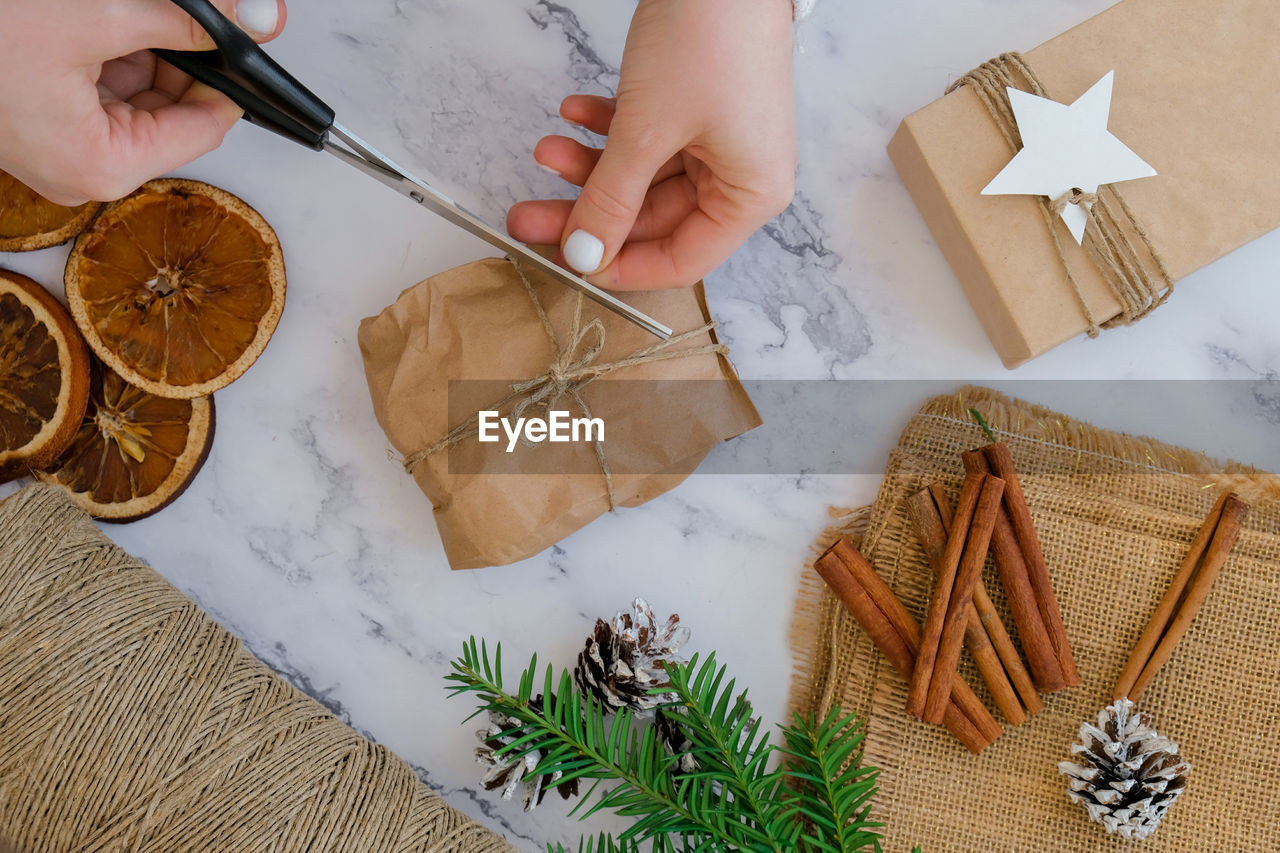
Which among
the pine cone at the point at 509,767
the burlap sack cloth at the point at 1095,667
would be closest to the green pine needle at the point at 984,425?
the burlap sack cloth at the point at 1095,667

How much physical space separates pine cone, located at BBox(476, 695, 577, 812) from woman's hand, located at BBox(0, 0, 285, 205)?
762mm

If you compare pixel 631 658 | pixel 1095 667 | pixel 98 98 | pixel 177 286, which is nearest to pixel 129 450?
pixel 177 286

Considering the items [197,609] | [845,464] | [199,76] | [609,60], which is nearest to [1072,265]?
[845,464]

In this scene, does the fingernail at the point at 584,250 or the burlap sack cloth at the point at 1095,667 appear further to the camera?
the burlap sack cloth at the point at 1095,667

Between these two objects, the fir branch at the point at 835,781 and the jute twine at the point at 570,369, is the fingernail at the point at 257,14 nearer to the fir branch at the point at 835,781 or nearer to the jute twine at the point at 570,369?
the jute twine at the point at 570,369

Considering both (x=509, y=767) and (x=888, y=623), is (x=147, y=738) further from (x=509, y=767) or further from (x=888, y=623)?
(x=888, y=623)

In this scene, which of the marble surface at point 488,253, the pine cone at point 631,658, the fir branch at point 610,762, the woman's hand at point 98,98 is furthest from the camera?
the marble surface at point 488,253

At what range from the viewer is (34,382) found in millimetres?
1156

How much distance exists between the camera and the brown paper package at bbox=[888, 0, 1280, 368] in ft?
3.62

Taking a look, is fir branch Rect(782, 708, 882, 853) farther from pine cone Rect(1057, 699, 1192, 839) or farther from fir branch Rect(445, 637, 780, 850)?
pine cone Rect(1057, 699, 1192, 839)

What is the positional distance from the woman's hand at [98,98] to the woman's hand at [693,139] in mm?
366

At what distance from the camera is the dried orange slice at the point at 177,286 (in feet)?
3.77

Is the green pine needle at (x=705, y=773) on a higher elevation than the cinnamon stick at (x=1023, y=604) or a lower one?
lower

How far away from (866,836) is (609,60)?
1.07 metres
